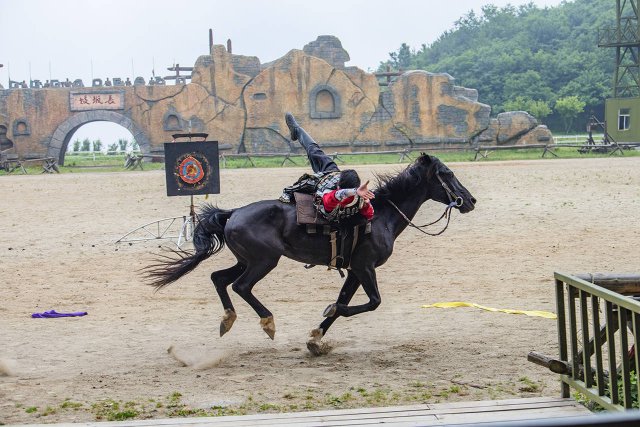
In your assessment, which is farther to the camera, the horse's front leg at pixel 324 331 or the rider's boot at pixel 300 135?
the rider's boot at pixel 300 135

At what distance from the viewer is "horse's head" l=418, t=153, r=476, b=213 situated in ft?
28.3

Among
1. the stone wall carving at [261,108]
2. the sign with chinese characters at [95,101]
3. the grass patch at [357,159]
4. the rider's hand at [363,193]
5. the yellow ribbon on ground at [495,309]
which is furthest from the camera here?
the sign with chinese characters at [95,101]

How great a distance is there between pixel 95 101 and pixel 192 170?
33508mm

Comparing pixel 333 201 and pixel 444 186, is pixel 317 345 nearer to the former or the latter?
pixel 333 201

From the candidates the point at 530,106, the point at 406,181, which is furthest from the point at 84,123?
the point at 406,181

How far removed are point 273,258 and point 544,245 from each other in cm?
806

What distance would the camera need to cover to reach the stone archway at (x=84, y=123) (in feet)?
153

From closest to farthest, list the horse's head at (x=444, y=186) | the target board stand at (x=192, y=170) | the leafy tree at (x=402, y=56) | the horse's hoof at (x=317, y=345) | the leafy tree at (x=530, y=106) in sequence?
the horse's hoof at (x=317, y=345) → the horse's head at (x=444, y=186) → the target board stand at (x=192, y=170) → the leafy tree at (x=530, y=106) → the leafy tree at (x=402, y=56)

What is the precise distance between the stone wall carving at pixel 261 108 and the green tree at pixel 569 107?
59.6ft

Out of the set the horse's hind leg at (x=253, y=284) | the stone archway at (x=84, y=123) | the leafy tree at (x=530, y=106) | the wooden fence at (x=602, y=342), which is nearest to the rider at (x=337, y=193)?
the horse's hind leg at (x=253, y=284)

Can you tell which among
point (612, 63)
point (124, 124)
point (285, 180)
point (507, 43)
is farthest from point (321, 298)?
point (507, 43)

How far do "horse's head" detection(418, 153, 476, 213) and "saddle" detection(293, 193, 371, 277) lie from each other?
0.88 metres

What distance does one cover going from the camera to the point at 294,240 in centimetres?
822

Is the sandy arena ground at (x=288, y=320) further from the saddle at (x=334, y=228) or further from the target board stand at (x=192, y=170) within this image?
the target board stand at (x=192, y=170)
